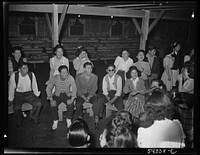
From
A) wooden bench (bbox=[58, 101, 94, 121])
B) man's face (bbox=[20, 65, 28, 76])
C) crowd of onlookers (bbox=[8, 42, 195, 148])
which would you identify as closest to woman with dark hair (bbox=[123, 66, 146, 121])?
crowd of onlookers (bbox=[8, 42, 195, 148])

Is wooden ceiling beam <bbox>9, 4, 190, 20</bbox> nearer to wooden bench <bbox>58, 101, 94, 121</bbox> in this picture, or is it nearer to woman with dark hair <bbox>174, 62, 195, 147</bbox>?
woman with dark hair <bbox>174, 62, 195, 147</bbox>

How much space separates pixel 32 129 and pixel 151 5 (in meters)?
1.65

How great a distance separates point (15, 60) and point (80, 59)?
62 centimetres

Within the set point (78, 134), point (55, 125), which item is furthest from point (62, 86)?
point (78, 134)

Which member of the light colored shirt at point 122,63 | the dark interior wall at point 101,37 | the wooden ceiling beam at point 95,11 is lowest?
the light colored shirt at point 122,63

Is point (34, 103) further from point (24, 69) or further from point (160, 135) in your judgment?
point (160, 135)

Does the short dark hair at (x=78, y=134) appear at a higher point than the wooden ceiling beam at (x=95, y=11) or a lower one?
lower

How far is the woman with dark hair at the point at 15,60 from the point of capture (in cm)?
250

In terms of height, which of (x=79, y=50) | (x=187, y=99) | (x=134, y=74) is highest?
(x=79, y=50)

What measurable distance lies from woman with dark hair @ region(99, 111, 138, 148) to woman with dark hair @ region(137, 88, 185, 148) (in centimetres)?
10

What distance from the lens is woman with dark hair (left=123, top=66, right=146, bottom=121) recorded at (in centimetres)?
253

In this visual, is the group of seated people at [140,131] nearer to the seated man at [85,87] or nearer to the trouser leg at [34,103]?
the seated man at [85,87]

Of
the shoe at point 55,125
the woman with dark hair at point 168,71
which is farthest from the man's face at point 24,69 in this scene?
the woman with dark hair at point 168,71

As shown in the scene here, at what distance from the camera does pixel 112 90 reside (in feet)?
8.38
